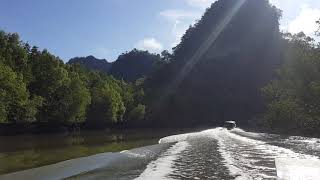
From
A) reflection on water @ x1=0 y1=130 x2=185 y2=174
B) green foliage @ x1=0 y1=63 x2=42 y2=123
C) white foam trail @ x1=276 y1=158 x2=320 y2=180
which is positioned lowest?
white foam trail @ x1=276 y1=158 x2=320 y2=180

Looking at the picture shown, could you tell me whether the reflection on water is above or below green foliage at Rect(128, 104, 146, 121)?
Answer: below

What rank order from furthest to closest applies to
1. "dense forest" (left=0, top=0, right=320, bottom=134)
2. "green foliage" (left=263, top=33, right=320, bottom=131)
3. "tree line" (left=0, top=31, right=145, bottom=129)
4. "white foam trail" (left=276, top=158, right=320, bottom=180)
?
"tree line" (left=0, top=31, right=145, bottom=129) → "dense forest" (left=0, top=0, right=320, bottom=134) → "green foliage" (left=263, top=33, right=320, bottom=131) → "white foam trail" (left=276, top=158, right=320, bottom=180)

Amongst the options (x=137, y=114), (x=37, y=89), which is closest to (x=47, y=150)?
(x=37, y=89)

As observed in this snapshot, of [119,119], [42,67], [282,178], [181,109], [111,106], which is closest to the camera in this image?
[282,178]

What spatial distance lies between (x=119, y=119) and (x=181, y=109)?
4159cm

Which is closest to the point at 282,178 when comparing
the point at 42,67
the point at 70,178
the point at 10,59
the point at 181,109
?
the point at 70,178

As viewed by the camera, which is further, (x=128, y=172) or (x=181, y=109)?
(x=181, y=109)

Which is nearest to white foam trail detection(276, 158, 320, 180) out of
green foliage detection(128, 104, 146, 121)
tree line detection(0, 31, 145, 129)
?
tree line detection(0, 31, 145, 129)

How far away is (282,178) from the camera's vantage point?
16672mm

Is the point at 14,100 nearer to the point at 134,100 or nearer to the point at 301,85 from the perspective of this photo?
the point at 301,85

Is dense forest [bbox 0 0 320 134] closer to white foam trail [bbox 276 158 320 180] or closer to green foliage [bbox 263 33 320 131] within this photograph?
green foliage [bbox 263 33 320 131]

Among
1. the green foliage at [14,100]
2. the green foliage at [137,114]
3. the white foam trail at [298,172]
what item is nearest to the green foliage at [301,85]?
the green foliage at [14,100]

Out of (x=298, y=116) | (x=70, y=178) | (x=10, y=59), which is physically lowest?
(x=70, y=178)

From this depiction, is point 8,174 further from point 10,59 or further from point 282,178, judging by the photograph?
point 10,59
